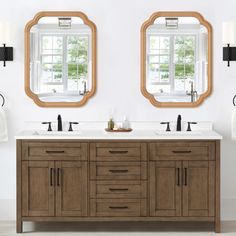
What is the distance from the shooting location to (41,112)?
18.5ft

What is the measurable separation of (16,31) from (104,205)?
68.4 inches

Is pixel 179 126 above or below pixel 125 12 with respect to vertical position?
below

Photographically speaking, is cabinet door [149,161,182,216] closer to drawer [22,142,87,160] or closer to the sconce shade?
drawer [22,142,87,160]

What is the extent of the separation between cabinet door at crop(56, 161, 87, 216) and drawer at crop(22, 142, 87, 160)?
0.19 ft

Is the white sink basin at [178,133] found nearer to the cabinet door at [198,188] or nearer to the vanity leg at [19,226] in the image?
the cabinet door at [198,188]

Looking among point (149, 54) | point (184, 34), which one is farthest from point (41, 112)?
point (184, 34)

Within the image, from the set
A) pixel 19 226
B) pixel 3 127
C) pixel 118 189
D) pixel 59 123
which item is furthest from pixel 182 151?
pixel 3 127

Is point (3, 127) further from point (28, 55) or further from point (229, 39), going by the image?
point (229, 39)

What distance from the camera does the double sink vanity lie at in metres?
5.12

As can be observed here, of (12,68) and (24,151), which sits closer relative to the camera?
(24,151)

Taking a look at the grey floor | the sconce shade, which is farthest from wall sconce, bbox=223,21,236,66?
the grey floor

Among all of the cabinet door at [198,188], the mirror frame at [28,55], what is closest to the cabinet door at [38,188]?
the mirror frame at [28,55]

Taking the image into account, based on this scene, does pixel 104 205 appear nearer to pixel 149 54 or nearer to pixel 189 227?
pixel 189 227

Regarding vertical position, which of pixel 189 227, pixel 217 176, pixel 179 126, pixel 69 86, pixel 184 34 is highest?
pixel 184 34
